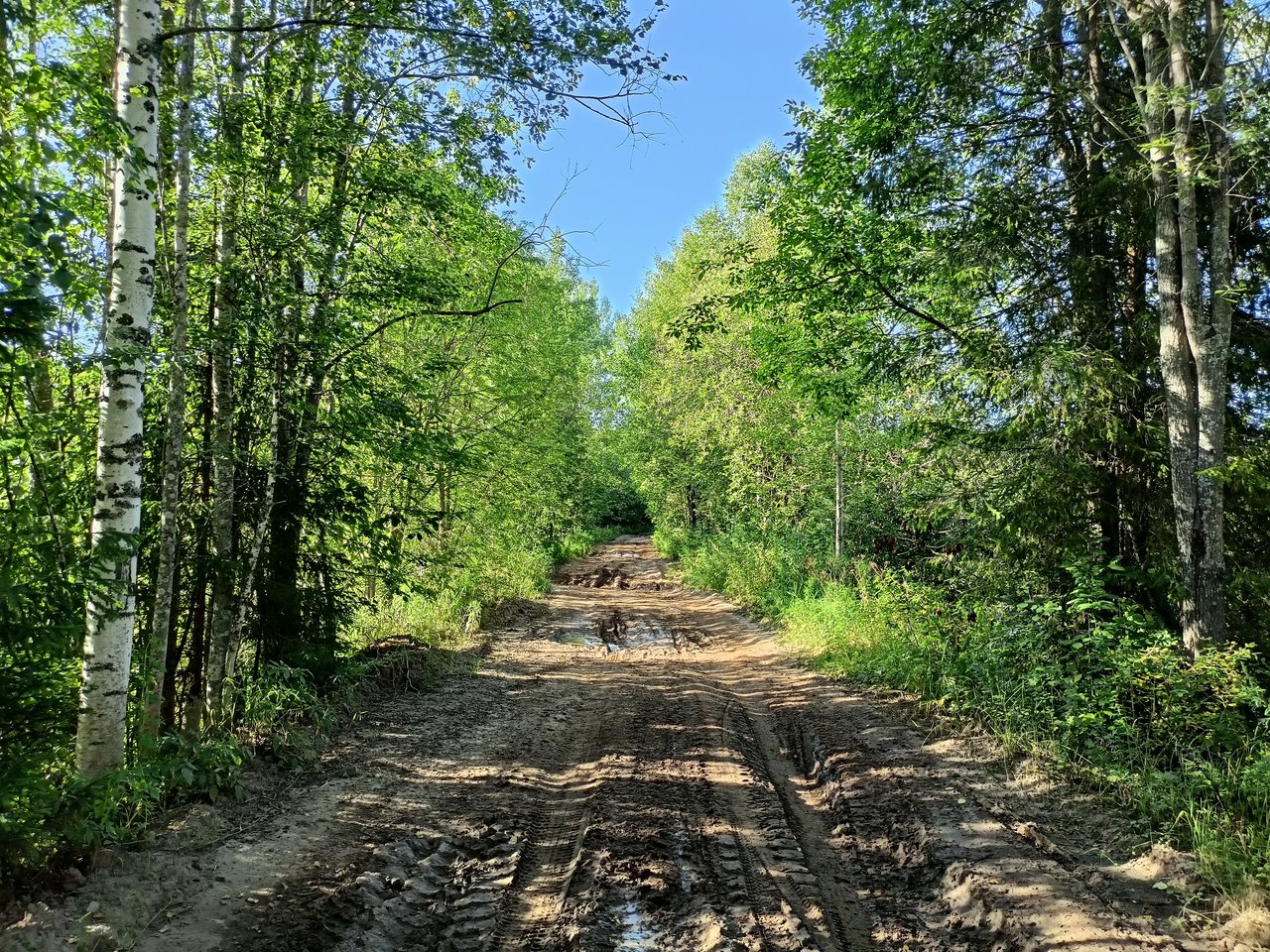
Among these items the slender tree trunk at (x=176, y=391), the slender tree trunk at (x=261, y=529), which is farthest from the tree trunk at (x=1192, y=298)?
the slender tree trunk at (x=261, y=529)

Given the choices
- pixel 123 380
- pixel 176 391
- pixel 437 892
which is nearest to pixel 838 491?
pixel 437 892

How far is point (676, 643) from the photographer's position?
41.1 ft

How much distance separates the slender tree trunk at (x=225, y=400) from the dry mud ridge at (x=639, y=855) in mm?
1438

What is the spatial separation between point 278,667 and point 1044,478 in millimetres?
7487

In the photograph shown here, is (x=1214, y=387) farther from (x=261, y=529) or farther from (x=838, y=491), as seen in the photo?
(x=261, y=529)

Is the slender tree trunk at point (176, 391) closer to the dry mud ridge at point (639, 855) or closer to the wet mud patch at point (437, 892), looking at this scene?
the dry mud ridge at point (639, 855)

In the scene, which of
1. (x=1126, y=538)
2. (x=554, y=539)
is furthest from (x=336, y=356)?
(x=554, y=539)

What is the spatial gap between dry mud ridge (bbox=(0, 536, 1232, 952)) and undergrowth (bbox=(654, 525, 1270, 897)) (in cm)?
41

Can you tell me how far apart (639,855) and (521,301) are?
518 centimetres

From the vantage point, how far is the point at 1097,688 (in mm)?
5602

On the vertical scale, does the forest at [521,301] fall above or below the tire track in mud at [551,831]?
above

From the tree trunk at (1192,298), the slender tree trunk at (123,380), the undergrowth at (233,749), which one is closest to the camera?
the undergrowth at (233,749)

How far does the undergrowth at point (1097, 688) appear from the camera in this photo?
4.22 metres

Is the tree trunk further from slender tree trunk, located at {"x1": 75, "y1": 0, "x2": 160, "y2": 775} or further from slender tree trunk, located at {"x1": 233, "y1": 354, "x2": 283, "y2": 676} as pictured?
slender tree trunk, located at {"x1": 233, "y1": 354, "x2": 283, "y2": 676}
